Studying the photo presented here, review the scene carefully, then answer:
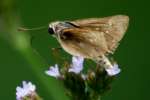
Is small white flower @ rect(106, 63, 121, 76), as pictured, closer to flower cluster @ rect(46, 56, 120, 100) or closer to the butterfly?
flower cluster @ rect(46, 56, 120, 100)

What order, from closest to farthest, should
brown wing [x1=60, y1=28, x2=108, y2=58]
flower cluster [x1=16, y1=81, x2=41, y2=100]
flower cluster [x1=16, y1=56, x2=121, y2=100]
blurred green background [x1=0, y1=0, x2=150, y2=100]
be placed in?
brown wing [x1=60, y1=28, x2=108, y2=58] → flower cluster [x1=16, y1=56, x2=121, y2=100] → flower cluster [x1=16, y1=81, x2=41, y2=100] → blurred green background [x1=0, y1=0, x2=150, y2=100]

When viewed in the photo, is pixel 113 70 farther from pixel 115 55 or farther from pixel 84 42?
pixel 115 55

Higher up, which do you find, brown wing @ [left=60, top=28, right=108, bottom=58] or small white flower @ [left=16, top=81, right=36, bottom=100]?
small white flower @ [left=16, top=81, right=36, bottom=100]

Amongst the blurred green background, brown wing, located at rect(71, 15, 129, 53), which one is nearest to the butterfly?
brown wing, located at rect(71, 15, 129, 53)

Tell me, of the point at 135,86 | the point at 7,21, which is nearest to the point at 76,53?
the point at 7,21

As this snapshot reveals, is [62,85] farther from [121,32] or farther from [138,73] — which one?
[138,73]

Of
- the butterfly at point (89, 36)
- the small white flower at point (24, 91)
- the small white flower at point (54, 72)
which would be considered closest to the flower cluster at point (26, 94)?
the small white flower at point (24, 91)

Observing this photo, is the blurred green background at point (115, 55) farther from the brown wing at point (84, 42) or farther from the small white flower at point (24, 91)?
the brown wing at point (84, 42)
